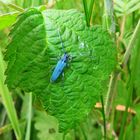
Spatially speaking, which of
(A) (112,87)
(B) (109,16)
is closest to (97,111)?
(A) (112,87)

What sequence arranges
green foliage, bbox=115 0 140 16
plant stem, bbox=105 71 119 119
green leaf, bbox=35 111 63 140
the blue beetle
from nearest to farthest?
the blue beetle, plant stem, bbox=105 71 119 119, green foliage, bbox=115 0 140 16, green leaf, bbox=35 111 63 140

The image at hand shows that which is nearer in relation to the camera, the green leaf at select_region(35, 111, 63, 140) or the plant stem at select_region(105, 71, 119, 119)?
the plant stem at select_region(105, 71, 119, 119)

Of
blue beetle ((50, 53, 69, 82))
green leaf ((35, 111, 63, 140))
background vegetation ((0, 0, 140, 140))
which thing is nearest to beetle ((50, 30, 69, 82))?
blue beetle ((50, 53, 69, 82))

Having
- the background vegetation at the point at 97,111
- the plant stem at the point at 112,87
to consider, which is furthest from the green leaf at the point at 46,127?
the plant stem at the point at 112,87

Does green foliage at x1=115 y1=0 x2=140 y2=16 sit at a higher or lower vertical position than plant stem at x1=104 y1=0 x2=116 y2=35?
lower

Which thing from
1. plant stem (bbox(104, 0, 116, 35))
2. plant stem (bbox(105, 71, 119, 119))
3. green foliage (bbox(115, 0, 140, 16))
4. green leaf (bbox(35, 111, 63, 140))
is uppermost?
plant stem (bbox(104, 0, 116, 35))

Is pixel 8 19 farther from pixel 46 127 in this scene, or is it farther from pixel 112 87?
pixel 46 127

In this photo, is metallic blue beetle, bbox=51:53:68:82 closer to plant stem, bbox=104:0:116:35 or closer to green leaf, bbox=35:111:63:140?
plant stem, bbox=104:0:116:35

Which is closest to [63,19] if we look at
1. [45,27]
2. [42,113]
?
[45,27]
